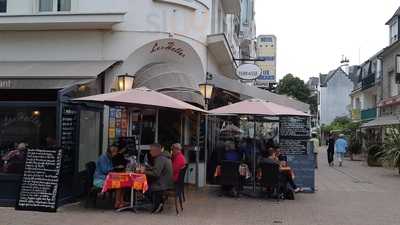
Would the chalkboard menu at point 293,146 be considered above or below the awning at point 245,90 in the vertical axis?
below

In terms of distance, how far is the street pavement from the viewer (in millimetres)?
10188

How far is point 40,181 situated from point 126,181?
5.69 ft

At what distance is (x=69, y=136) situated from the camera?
12.1m

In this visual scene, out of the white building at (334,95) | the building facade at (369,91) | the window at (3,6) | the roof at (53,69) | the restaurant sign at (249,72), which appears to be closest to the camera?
the roof at (53,69)

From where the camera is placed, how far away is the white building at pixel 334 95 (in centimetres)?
7838

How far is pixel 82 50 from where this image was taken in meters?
14.3

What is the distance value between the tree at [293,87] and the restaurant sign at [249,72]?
61366mm

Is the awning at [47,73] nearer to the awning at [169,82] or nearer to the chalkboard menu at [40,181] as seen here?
the awning at [169,82]

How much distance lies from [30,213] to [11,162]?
1878mm

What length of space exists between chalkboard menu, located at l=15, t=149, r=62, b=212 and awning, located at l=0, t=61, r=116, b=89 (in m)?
1.88

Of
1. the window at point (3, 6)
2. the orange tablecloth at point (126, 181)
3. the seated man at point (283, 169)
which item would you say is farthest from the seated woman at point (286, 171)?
the window at point (3, 6)

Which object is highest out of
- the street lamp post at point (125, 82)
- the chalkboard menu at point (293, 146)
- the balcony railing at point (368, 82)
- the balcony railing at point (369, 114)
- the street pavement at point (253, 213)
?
the balcony railing at point (368, 82)

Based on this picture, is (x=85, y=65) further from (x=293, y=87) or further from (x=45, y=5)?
(x=293, y=87)

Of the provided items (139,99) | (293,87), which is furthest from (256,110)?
(293,87)
